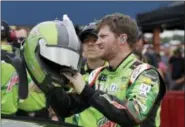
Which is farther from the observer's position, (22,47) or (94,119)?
(94,119)

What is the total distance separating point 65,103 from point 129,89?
1.59 feet

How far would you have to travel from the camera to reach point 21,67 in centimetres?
341

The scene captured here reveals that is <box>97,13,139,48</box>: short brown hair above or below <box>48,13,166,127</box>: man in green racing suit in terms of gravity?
above

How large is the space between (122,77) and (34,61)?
2.09 ft

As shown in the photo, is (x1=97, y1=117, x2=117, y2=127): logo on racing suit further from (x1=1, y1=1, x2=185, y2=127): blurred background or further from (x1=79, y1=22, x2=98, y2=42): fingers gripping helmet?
(x1=1, y1=1, x2=185, y2=127): blurred background

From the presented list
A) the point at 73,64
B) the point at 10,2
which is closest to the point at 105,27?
the point at 73,64

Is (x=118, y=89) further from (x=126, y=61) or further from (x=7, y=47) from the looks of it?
(x=7, y=47)

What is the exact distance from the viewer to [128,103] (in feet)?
10.8

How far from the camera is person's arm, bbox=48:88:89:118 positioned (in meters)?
3.56

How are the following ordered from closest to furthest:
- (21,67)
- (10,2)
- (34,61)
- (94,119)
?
1. (34,61)
2. (21,67)
3. (94,119)
4. (10,2)

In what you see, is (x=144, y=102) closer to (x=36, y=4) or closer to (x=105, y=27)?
(x=105, y=27)

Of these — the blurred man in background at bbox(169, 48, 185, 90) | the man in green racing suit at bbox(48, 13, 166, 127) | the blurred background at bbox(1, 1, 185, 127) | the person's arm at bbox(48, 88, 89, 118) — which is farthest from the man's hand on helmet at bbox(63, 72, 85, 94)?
the blurred man in background at bbox(169, 48, 185, 90)

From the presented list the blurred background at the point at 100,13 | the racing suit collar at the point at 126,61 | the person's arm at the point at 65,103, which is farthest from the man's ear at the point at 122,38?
the blurred background at the point at 100,13

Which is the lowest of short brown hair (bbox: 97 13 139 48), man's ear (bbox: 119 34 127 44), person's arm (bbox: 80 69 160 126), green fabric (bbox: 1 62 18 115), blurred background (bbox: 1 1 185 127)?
blurred background (bbox: 1 1 185 127)
